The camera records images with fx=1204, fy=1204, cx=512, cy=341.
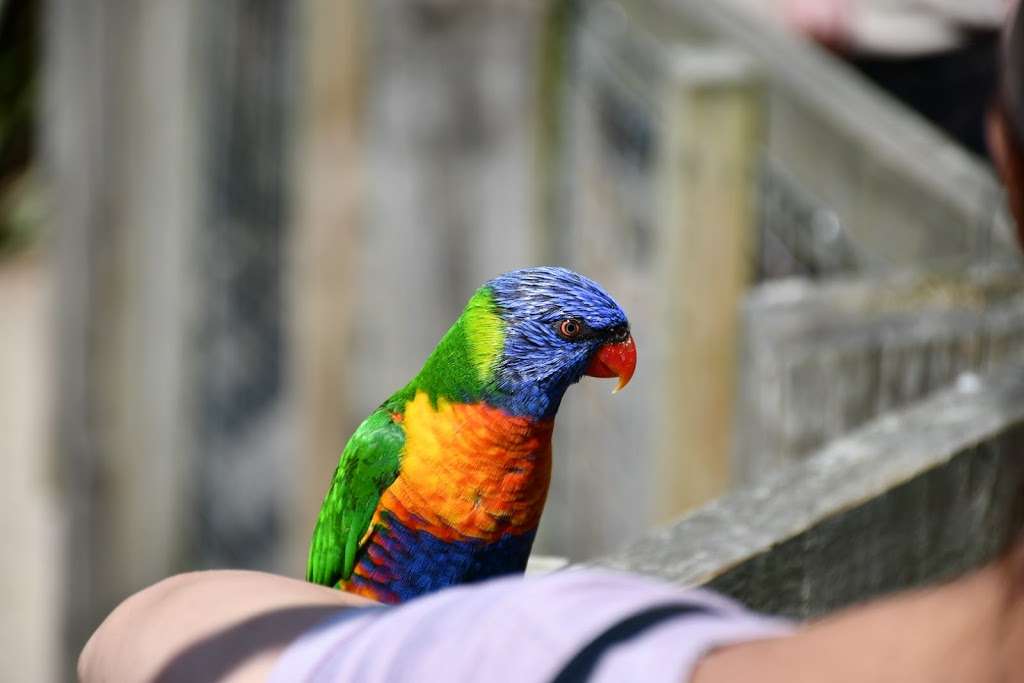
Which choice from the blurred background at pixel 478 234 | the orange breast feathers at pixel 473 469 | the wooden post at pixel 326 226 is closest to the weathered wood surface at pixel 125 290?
the blurred background at pixel 478 234

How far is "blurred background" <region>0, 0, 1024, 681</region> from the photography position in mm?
1497

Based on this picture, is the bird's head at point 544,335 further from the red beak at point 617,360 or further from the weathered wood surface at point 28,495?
the weathered wood surface at point 28,495

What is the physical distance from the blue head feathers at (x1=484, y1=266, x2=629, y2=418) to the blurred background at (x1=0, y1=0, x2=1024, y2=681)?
509 millimetres

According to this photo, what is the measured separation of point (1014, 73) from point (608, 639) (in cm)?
31

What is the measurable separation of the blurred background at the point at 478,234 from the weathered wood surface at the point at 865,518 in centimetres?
36

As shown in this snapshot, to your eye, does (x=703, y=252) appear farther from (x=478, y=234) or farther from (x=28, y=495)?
(x=28, y=495)

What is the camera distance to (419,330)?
1.50 metres

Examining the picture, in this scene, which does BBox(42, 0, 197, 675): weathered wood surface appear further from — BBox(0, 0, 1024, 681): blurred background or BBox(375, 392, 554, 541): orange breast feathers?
BBox(375, 392, 554, 541): orange breast feathers

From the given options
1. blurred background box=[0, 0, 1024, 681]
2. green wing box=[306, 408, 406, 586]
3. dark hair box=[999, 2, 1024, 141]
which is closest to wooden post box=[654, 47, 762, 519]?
blurred background box=[0, 0, 1024, 681]

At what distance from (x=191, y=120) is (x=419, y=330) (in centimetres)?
113

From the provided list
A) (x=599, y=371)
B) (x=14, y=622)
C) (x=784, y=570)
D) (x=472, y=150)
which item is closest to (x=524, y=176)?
(x=472, y=150)

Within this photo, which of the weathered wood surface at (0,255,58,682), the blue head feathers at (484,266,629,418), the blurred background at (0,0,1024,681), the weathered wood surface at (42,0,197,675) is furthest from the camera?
the weathered wood surface at (0,255,58,682)

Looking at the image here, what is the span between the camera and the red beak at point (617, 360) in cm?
93

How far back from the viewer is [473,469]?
978mm
